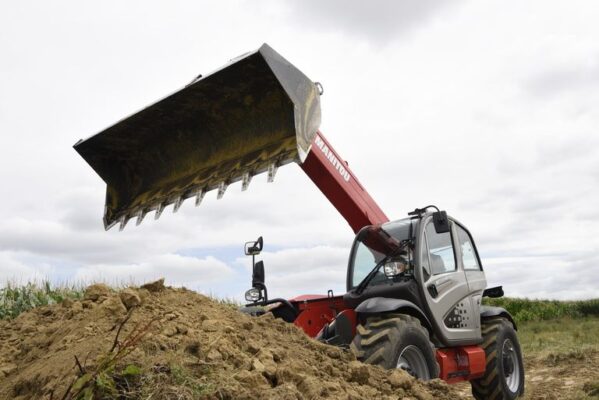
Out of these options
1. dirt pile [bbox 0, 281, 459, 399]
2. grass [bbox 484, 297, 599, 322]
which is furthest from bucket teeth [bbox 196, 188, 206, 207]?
grass [bbox 484, 297, 599, 322]

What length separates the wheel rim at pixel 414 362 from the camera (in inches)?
238

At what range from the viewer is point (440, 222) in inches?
267

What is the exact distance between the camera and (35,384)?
4.27m

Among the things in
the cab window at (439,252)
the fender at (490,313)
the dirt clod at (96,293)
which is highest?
the cab window at (439,252)

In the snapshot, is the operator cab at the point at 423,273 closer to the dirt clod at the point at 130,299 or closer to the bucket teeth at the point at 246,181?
the bucket teeth at the point at 246,181

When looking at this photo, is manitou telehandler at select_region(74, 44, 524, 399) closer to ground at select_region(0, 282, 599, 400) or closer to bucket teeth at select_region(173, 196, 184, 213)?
bucket teeth at select_region(173, 196, 184, 213)

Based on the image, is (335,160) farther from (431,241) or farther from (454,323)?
(454,323)

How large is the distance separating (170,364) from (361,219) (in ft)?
13.6

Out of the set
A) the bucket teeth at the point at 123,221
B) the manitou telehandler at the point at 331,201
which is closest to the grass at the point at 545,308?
the manitou telehandler at the point at 331,201

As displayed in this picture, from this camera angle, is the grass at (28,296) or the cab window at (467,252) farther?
the grass at (28,296)

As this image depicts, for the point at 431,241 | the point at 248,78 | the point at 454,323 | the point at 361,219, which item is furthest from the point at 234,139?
the point at 454,323

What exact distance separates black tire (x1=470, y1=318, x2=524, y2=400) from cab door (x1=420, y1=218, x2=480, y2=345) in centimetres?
34

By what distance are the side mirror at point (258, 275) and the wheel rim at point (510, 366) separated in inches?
125

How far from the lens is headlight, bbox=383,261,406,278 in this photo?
6969 mm
